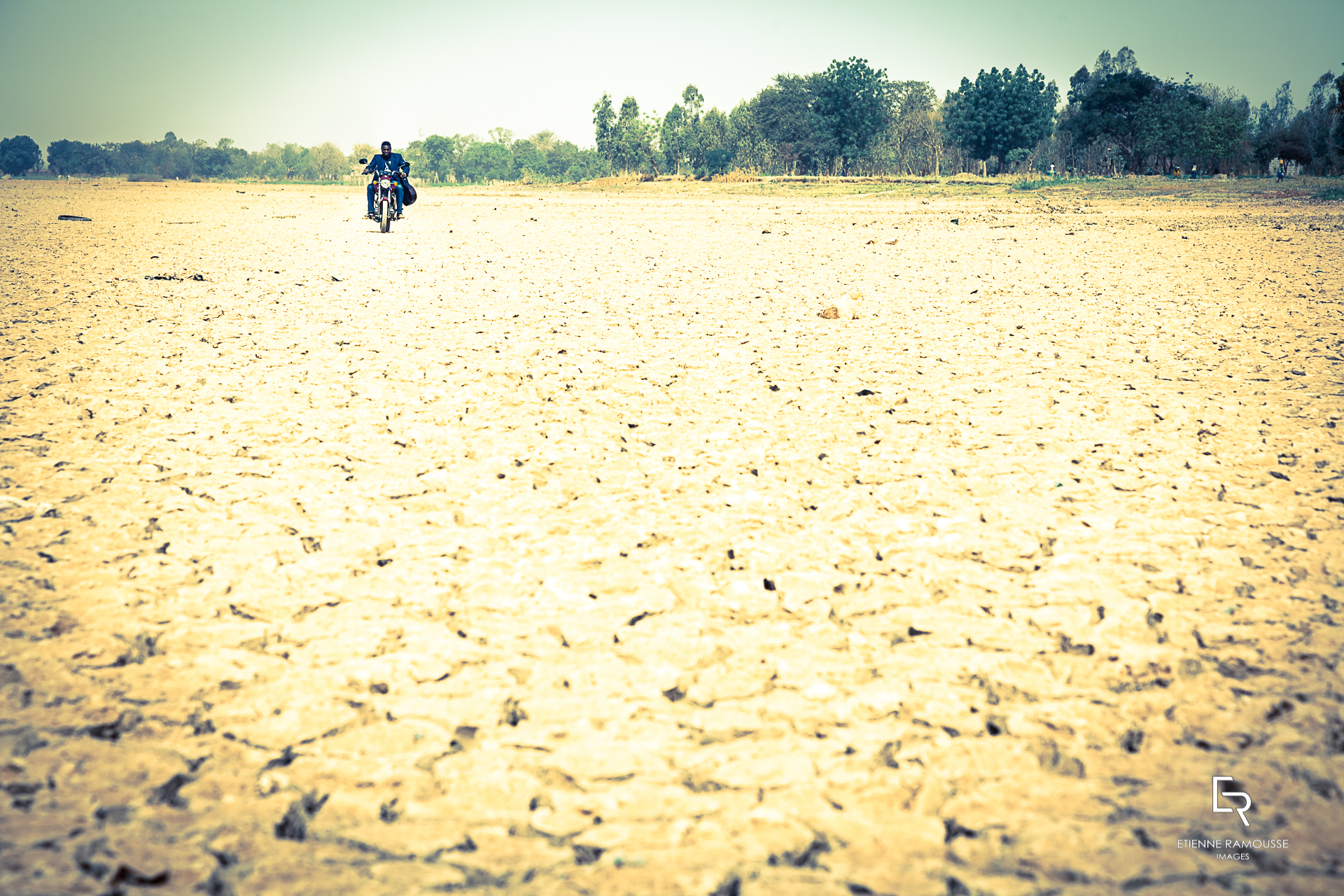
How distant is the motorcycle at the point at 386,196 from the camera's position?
45.4 feet

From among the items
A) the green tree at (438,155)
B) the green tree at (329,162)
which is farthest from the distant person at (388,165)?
the green tree at (438,155)

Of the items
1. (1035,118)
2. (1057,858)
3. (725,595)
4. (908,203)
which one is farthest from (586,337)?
(1035,118)

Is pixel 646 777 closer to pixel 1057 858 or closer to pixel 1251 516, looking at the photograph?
pixel 1057 858

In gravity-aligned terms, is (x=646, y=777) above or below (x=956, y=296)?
below

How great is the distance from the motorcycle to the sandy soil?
925cm

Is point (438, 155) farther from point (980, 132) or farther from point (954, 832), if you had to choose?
point (954, 832)

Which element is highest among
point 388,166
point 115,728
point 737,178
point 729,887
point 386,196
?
point 737,178

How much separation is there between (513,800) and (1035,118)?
2336 inches

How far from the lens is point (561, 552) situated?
8.61ft

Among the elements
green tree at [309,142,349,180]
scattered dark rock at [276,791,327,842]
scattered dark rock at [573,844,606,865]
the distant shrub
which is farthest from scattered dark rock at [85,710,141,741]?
green tree at [309,142,349,180]

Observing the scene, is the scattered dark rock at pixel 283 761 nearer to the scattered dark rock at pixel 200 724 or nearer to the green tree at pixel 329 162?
the scattered dark rock at pixel 200 724

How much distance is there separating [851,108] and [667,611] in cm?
6081

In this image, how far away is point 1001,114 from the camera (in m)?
50.1

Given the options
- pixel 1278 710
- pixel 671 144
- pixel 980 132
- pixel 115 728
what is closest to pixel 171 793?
pixel 115 728
